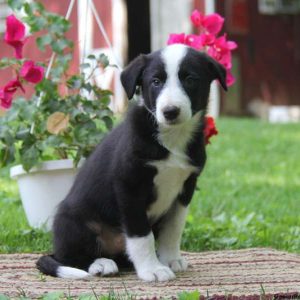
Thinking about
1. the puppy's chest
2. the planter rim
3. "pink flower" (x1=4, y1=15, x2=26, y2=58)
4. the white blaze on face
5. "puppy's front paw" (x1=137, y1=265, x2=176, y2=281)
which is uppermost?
"pink flower" (x1=4, y1=15, x2=26, y2=58)

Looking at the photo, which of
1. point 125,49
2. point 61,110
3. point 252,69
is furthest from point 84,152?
point 252,69

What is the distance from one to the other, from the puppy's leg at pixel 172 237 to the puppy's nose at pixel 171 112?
611mm

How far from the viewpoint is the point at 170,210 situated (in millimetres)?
3715

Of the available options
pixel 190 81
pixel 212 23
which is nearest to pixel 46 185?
pixel 212 23

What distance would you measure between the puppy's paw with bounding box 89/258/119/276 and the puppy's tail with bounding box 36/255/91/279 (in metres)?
0.04

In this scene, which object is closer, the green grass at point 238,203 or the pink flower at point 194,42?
the pink flower at point 194,42

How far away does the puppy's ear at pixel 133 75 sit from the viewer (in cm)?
345

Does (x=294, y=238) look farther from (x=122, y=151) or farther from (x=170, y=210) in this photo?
(x=122, y=151)

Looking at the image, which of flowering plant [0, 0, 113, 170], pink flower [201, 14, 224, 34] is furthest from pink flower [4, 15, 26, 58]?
pink flower [201, 14, 224, 34]

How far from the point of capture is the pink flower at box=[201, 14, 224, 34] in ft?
14.9

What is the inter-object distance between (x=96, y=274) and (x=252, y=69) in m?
15.4

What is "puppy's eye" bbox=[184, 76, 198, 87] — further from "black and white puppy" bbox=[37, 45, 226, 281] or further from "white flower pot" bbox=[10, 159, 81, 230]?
"white flower pot" bbox=[10, 159, 81, 230]

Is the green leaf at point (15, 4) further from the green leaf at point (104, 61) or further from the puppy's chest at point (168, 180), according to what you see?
the puppy's chest at point (168, 180)

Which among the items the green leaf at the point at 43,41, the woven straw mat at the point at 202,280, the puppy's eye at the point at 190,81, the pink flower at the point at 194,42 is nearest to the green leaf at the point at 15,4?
the green leaf at the point at 43,41
